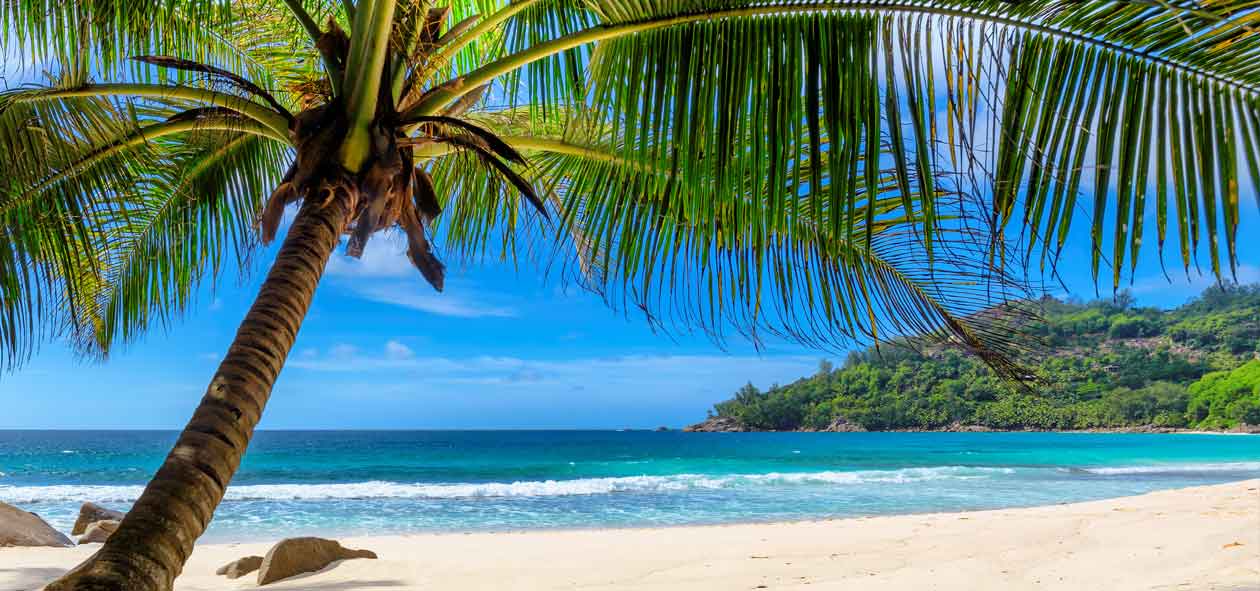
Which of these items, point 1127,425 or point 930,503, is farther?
point 1127,425

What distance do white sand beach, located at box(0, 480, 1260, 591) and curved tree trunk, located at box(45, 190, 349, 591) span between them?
4.65 metres

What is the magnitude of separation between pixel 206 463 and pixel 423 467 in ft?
109

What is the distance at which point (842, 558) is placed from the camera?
7.68 meters

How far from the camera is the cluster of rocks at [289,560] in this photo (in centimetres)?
697

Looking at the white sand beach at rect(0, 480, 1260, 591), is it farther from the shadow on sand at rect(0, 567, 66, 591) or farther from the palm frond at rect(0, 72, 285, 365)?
the palm frond at rect(0, 72, 285, 365)

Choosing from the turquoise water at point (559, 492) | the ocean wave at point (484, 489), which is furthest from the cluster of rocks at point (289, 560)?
the ocean wave at point (484, 489)

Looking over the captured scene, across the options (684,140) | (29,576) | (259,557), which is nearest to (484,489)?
(259,557)

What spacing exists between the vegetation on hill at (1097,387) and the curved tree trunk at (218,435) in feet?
119

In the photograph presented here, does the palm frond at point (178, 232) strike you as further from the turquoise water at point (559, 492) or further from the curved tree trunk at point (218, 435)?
the turquoise water at point (559, 492)

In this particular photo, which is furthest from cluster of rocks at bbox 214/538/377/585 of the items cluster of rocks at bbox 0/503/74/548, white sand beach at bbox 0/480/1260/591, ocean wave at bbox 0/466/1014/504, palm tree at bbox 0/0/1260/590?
ocean wave at bbox 0/466/1014/504

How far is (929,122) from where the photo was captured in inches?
86.9

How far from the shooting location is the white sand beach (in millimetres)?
6121

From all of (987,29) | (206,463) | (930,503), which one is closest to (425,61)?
(206,463)

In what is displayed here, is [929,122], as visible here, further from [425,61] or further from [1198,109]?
[425,61]
